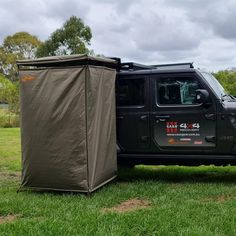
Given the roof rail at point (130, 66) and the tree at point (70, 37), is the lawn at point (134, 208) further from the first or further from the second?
the tree at point (70, 37)

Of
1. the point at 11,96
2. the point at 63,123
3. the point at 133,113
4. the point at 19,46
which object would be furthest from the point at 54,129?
the point at 19,46

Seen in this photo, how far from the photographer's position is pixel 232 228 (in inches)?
219

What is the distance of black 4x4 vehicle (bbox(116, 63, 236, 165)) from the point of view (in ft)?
27.1

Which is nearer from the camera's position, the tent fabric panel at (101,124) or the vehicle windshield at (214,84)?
the tent fabric panel at (101,124)

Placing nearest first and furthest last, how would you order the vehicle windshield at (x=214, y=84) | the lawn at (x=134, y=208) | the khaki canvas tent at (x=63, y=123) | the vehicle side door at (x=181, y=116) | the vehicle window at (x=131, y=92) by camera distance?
the lawn at (x=134, y=208)
the khaki canvas tent at (x=63, y=123)
the vehicle side door at (x=181, y=116)
the vehicle windshield at (x=214, y=84)
the vehicle window at (x=131, y=92)

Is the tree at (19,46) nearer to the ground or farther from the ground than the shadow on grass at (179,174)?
farther from the ground

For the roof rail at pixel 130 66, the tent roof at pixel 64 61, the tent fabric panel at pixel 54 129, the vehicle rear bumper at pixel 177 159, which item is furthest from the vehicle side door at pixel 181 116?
the tent fabric panel at pixel 54 129

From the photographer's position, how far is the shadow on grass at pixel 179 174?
30.1 ft

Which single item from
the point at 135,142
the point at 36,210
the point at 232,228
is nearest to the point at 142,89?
the point at 135,142

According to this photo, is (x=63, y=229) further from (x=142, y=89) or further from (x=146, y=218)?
(x=142, y=89)

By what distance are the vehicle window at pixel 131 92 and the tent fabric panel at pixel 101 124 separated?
1.17 ft

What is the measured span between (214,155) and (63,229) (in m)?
3.66

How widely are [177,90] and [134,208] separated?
2.69 metres

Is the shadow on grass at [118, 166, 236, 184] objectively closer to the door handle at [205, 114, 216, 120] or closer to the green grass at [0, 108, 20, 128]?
the door handle at [205, 114, 216, 120]
